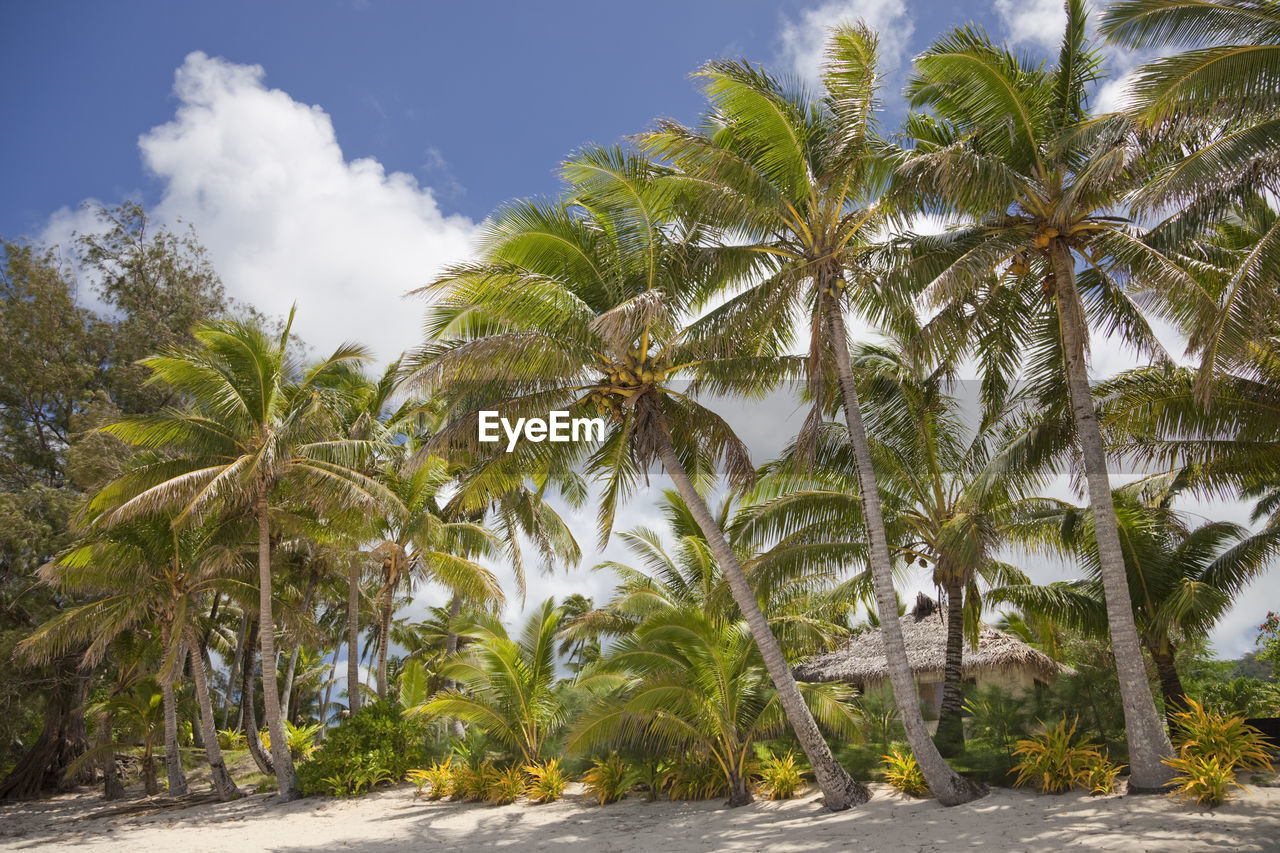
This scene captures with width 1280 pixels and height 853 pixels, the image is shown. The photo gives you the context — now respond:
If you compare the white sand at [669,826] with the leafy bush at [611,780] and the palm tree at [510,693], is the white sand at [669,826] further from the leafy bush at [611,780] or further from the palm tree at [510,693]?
the palm tree at [510,693]

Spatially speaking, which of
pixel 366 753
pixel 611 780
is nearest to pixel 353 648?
pixel 366 753

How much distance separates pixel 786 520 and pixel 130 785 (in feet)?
66.1

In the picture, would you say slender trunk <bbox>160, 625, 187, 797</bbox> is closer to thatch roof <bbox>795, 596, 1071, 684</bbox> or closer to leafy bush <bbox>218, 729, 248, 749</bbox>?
leafy bush <bbox>218, 729, 248, 749</bbox>

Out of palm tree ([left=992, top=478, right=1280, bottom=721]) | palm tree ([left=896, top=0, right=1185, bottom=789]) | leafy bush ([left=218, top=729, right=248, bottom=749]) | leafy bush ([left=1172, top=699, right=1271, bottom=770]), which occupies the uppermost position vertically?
palm tree ([left=896, top=0, right=1185, bottom=789])

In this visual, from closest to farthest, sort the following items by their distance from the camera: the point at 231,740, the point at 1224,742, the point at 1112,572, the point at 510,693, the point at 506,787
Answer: the point at 1224,742
the point at 1112,572
the point at 506,787
the point at 510,693
the point at 231,740

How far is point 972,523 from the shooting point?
10.9 meters

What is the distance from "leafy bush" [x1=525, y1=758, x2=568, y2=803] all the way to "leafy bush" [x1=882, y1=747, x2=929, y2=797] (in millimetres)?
5527

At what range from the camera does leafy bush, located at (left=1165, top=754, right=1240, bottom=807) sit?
8438 mm

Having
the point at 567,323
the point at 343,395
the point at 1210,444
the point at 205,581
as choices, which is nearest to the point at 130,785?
the point at 205,581

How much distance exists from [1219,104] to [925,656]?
12189mm

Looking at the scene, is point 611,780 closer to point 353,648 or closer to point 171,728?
point 353,648

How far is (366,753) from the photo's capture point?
16.5m

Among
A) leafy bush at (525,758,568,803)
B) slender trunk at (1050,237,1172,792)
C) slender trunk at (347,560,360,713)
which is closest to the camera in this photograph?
slender trunk at (1050,237,1172,792)
